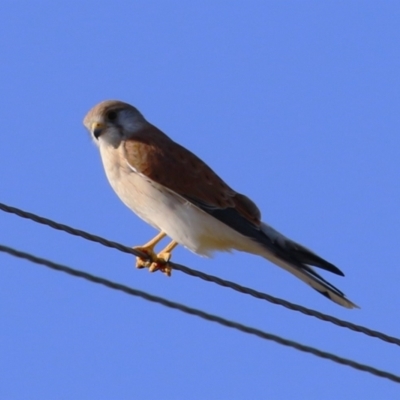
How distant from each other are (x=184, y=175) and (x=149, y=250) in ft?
1.91

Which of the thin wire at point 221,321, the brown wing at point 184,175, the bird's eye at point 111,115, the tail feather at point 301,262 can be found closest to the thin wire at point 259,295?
the thin wire at point 221,321

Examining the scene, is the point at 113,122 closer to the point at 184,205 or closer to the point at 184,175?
the point at 184,175

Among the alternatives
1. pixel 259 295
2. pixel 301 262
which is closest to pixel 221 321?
pixel 259 295

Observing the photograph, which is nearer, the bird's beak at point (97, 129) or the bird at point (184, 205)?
the bird at point (184, 205)

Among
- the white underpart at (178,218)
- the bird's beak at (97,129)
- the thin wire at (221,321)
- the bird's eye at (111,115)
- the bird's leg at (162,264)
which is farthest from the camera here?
the bird's eye at (111,115)

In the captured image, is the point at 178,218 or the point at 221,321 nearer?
the point at 221,321

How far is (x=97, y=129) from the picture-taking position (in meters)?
6.30

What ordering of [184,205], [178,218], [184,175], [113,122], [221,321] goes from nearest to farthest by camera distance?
[221,321] < [178,218] < [184,205] < [184,175] < [113,122]

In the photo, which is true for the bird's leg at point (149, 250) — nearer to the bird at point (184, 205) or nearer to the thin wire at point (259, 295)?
the bird at point (184, 205)

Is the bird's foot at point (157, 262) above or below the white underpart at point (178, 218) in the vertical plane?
below

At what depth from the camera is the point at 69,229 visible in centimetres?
380

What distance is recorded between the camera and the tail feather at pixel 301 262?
5230 mm

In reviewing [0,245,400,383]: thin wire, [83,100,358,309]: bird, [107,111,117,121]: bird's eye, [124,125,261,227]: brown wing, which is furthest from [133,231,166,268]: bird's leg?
[0,245,400,383]: thin wire

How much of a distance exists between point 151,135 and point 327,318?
2705 mm
